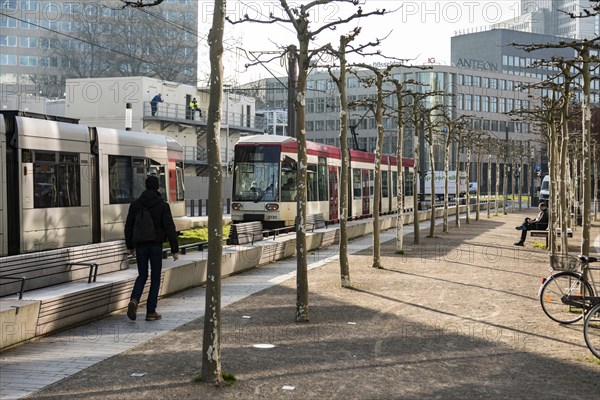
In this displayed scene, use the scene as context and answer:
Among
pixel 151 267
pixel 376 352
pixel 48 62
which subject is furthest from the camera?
pixel 48 62

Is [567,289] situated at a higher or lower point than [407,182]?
lower

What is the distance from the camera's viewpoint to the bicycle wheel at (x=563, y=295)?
34.7 ft

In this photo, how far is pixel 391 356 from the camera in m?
8.71

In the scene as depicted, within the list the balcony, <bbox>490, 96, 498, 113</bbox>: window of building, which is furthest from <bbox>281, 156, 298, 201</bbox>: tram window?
<bbox>490, 96, 498, 113</bbox>: window of building

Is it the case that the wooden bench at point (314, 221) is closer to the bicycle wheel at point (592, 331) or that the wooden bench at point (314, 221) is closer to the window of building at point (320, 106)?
the bicycle wheel at point (592, 331)

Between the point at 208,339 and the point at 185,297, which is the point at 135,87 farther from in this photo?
the point at 208,339

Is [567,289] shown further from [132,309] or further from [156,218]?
[132,309]

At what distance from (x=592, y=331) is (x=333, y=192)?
23.2 m

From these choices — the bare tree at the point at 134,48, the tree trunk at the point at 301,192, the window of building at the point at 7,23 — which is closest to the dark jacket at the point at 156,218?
the tree trunk at the point at 301,192

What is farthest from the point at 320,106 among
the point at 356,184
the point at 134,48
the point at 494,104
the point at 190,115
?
the point at 356,184

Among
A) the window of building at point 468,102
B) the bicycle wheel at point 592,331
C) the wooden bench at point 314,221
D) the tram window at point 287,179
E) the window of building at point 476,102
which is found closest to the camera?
the bicycle wheel at point 592,331

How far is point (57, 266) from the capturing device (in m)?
10.9

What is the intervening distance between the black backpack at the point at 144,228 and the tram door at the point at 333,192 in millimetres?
21077

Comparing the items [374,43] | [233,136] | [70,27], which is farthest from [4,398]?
[70,27]
